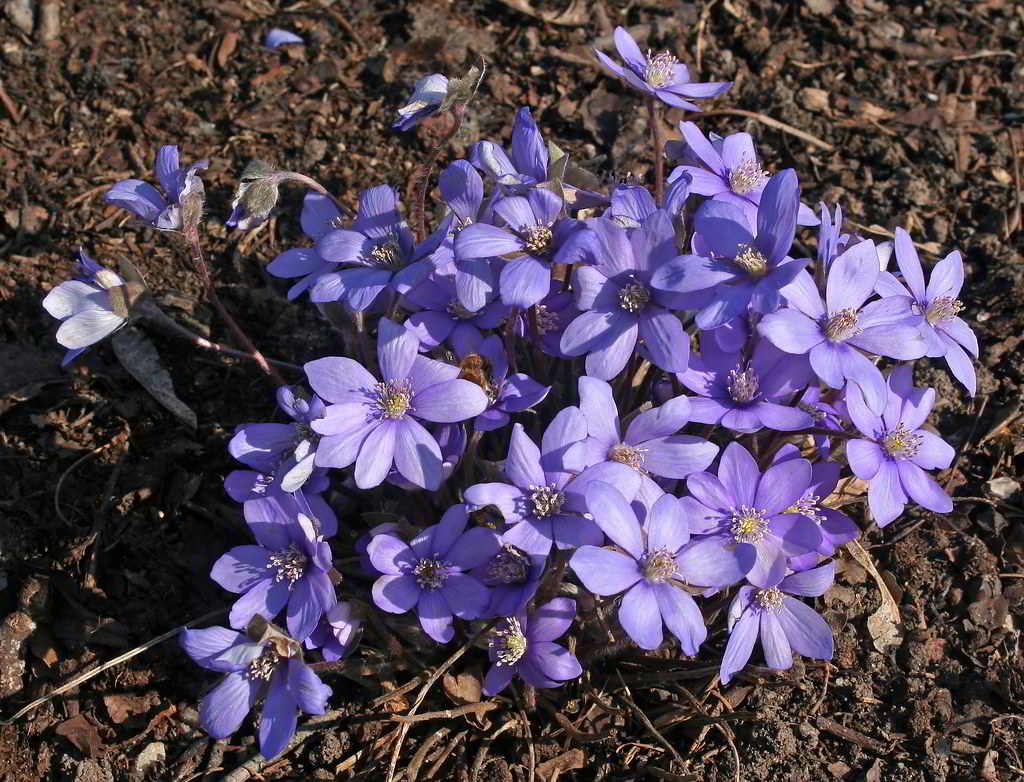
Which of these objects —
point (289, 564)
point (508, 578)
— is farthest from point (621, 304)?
point (289, 564)

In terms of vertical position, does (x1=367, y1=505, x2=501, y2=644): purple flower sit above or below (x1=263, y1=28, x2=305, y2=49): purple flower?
below

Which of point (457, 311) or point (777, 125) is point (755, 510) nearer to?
point (457, 311)

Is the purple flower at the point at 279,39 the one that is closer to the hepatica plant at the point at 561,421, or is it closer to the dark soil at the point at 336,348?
the dark soil at the point at 336,348

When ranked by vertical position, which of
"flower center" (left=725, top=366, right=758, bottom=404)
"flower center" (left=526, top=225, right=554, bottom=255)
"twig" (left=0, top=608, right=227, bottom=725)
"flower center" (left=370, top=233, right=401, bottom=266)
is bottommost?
"twig" (left=0, top=608, right=227, bottom=725)

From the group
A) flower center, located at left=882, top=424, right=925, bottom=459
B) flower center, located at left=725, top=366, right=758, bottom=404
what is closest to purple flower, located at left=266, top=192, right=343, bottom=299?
flower center, located at left=725, top=366, right=758, bottom=404

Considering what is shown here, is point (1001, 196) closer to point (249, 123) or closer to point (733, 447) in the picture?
point (733, 447)

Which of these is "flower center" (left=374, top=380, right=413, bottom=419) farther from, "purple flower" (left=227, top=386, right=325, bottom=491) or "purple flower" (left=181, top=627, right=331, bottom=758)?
"purple flower" (left=181, top=627, right=331, bottom=758)

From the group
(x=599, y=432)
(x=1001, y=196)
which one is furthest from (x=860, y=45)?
(x=599, y=432)
